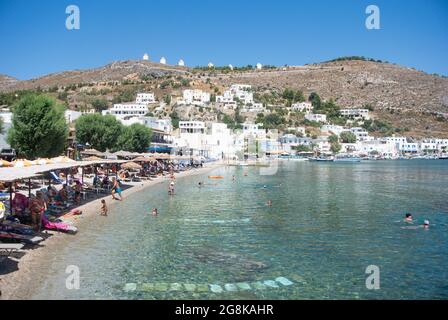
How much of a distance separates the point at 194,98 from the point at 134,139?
93.4 m

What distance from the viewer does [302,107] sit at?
17462 cm

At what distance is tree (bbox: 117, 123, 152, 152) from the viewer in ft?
188

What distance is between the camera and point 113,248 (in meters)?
16.2

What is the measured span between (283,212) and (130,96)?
14593 centimetres

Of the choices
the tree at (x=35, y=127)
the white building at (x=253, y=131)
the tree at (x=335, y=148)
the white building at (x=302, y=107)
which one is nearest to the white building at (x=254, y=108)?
the white building at (x=302, y=107)

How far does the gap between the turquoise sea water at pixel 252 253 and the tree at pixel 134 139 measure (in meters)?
30.0

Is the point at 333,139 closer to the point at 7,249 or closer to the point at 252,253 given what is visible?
the point at 252,253

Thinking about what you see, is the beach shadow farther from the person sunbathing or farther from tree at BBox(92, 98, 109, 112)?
tree at BBox(92, 98, 109, 112)

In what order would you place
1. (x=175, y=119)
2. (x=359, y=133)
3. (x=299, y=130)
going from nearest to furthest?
(x=175, y=119) < (x=299, y=130) < (x=359, y=133)

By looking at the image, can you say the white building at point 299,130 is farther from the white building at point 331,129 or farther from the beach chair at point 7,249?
the beach chair at point 7,249

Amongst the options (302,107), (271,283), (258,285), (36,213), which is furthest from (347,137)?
(258,285)

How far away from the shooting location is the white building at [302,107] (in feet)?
570

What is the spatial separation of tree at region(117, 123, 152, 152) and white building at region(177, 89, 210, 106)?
82.2 m
